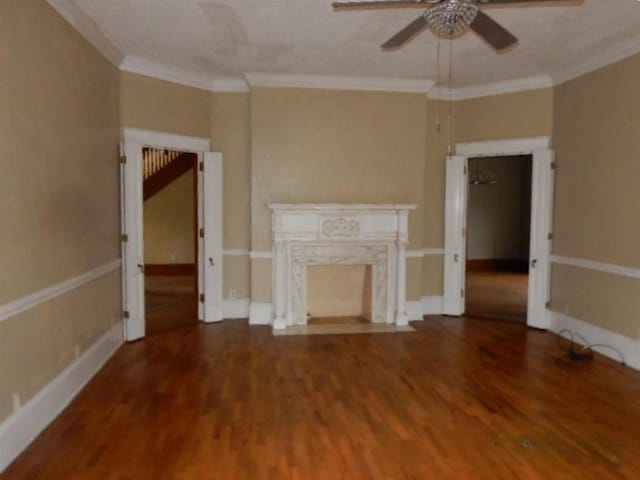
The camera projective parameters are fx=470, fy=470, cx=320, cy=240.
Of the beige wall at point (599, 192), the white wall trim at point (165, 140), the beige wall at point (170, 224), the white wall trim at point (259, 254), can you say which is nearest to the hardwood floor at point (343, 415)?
the beige wall at point (599, 192)

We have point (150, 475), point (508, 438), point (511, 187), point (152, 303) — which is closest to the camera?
point (150, 475)

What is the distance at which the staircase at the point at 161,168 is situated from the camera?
8.91 m

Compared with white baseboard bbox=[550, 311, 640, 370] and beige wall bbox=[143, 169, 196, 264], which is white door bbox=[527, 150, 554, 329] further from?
beige wall bbox=[143, 169, 196, 264]

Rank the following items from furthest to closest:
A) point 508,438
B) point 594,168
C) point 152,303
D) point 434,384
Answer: point 152,303 < point 594,168 < point 434,384 < point 508,438

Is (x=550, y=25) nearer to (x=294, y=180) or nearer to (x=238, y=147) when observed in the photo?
(x=294, y=180)

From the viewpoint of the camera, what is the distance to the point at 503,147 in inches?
221

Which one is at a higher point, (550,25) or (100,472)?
(550,25)

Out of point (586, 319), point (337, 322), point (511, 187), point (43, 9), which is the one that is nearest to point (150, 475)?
point (43, 9)

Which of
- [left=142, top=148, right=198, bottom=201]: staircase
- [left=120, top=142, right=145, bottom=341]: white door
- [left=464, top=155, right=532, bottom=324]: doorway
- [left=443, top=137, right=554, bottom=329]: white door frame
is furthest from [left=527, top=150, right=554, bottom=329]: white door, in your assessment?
[left=142, top=148, right=198, bottom=201]: staircase

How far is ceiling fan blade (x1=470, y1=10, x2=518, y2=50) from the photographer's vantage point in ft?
8.99

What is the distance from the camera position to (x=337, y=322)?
564 centimetres

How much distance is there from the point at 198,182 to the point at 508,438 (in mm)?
4177

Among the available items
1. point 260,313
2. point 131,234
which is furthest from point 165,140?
point 260,313

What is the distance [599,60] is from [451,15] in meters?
2.89
